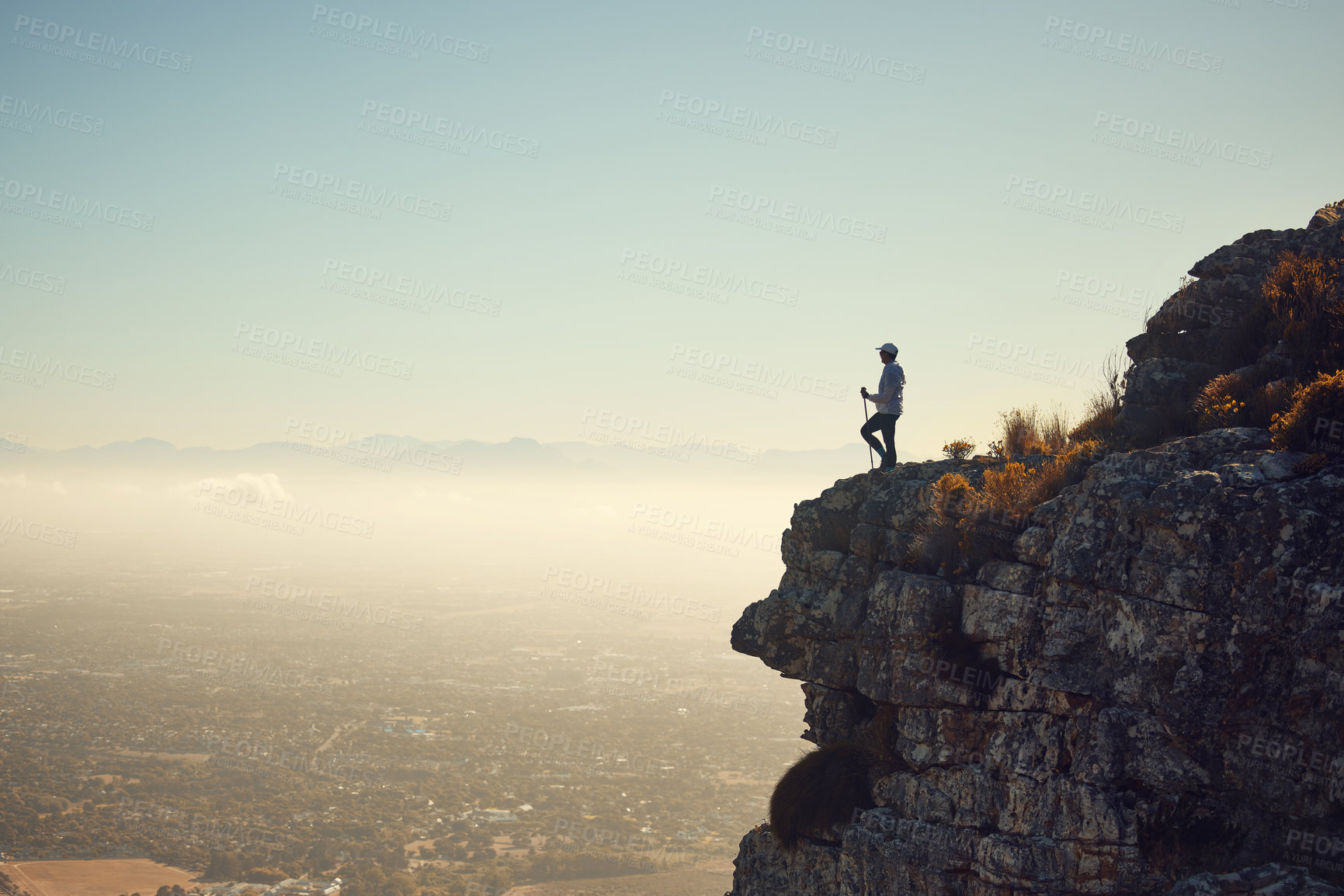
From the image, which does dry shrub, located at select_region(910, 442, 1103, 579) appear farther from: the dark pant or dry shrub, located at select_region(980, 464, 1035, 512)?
the dark pant

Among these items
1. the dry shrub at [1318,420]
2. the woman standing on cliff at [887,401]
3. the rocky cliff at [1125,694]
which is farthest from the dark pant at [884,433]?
the dry shrub at [1318,420]

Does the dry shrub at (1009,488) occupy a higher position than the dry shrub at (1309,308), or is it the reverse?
the dry shrub at (1309,308)

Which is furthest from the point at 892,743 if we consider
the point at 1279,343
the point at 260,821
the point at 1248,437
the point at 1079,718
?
the point at 260,821

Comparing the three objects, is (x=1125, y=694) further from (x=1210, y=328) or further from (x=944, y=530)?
(x=1210, y=328)

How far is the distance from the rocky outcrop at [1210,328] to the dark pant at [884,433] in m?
4.21

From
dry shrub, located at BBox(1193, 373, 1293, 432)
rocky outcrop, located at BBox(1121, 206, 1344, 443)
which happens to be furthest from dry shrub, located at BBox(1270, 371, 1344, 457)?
rocky outcrop, located at BBox(1121, 206, 1344, 443)

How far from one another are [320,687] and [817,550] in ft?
452

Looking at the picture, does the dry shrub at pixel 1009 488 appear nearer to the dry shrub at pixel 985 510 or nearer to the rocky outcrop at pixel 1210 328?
the dry shrub at pixel 985 510

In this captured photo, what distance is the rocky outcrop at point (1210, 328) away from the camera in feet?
42.6

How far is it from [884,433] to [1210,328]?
6281mm

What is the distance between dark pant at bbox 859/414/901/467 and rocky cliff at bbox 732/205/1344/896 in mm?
2418

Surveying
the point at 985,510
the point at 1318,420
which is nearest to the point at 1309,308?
the point at 1318,420

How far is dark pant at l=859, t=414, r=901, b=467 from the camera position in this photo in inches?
615

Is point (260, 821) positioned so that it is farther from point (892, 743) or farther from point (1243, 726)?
point (1243, 726)
